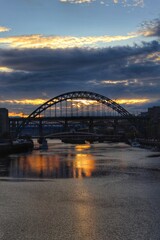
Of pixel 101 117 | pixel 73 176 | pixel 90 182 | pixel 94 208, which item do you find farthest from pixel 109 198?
pixel 101 117

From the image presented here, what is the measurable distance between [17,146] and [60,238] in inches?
3457

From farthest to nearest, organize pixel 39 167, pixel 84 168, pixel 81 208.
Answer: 1. pixel 39 167
2. pixel 84 168
3. pixel 81 208

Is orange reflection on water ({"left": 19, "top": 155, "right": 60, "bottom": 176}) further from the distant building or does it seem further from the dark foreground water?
the distant building

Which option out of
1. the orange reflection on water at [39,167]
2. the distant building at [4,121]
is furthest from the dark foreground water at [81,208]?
the distant building at [4,121]

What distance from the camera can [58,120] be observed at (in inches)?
6649

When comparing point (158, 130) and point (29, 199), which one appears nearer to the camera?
point (29, 199)

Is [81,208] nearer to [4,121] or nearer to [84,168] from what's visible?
[84,168]

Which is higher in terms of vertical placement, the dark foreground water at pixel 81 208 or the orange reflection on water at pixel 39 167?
the dark foreground water at pixel 81 208

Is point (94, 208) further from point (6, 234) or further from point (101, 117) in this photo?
point (101, 117)

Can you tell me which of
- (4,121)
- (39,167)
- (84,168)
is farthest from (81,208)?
(4,121)

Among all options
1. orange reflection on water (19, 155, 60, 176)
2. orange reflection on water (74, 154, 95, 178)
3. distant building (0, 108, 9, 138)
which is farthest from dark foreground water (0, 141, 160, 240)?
distant building (0, 108, 9, 138)

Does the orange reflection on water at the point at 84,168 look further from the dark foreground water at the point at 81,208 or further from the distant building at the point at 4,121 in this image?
the distant building at the point at 4,121

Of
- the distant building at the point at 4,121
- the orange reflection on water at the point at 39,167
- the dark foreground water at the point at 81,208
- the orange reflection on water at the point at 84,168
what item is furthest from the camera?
the distant building at the point at 4,121

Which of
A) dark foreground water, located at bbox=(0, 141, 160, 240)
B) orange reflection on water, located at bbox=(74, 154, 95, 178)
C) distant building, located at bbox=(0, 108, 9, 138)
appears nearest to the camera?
dark foreground water, located at bbox=(0, 141, 160, 240)
